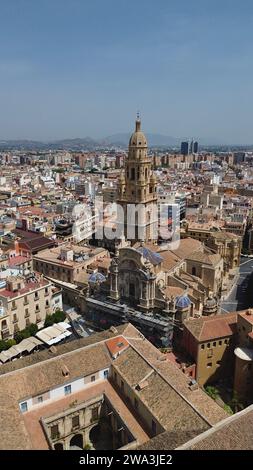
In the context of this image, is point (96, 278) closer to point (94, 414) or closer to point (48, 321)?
point (48, 321)

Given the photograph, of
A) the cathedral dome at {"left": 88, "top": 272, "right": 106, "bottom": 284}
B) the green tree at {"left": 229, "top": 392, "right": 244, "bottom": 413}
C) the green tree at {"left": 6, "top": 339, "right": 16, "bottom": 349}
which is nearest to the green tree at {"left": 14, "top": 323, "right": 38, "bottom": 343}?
the green tree at {"left": 6, "top": 339, "right": 16, "bottom": 349}

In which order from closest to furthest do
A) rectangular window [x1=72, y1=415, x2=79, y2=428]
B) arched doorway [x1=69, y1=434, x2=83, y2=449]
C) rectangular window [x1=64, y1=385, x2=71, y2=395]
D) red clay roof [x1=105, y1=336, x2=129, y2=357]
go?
rectangular window [x1=72, y1=415, x2=79, y2=428]
rectangular window [x1=64, y1=385, x2=71, y2=395]
arched doorway [x1=69, y1=434, x2=83, y2=449]
red clay roof [x1=105, y1=336, x2=129, y2=357]

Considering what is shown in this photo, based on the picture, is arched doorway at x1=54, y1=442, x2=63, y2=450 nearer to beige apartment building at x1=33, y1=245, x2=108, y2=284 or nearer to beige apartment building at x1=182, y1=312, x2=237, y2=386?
beige apartment building at x1=182, y1=312, x2=237, y2=386

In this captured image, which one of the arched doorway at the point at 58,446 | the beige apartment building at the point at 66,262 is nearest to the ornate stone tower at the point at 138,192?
the beige apartment building at the point at 66,262

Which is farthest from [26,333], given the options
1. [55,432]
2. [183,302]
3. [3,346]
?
[183,302]

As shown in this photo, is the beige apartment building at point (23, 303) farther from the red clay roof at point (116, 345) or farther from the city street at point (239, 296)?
the city street at point (239, 296)

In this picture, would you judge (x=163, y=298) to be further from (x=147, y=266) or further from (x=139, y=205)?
(x=139, y=205)
